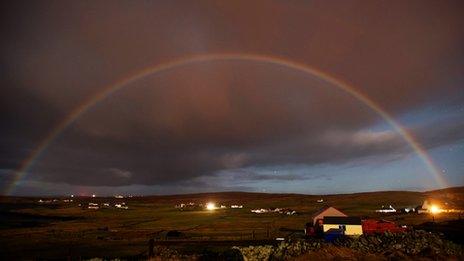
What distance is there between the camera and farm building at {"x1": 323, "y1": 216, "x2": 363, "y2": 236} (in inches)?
2707

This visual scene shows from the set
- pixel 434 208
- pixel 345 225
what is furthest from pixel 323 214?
pixel 434 208

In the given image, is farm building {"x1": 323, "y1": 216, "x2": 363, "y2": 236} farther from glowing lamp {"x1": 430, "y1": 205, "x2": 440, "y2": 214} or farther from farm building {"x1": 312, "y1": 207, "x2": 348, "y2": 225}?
glowing lamp {"x1": 430, "y1": 205, "x2": 440, "y2": 214}

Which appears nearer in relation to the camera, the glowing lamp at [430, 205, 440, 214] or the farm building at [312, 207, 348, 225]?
the farm building at [312, 207, 348, 225]

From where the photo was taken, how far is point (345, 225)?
68875 millimetres

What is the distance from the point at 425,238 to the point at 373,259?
17.0 ft

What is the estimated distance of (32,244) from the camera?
2830 inches

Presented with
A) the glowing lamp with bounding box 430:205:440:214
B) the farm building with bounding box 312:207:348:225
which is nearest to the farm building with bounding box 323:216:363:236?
the farm building with bounding box 312:207:348:225

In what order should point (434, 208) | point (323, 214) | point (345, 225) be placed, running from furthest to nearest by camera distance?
point (434, 208) → point (323, 214) → point (345, 225)

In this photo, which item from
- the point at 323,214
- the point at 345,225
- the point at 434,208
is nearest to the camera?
the point at 345,225

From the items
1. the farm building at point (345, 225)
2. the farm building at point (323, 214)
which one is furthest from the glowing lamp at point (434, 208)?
the farm building at point (345, 225)

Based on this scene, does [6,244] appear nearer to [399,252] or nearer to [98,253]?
[98,253]

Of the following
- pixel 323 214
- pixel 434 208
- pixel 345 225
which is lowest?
pixel 345 225

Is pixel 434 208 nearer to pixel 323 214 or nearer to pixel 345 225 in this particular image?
pixel 323 214

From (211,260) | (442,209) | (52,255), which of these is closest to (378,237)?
(211,260)
